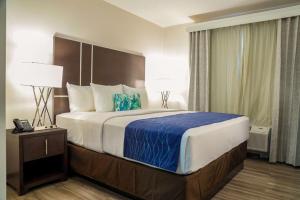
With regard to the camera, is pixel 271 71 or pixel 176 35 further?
pixel 176 35

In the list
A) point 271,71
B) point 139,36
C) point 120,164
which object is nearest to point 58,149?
point 120,164

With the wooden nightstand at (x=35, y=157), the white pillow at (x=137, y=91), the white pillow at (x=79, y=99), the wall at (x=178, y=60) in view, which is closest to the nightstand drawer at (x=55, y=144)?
the wooden nightstand at (x=35, y=157)

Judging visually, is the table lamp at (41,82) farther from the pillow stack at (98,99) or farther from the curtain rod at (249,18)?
the curtain rod at (249,18)

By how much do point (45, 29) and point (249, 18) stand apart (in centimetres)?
323

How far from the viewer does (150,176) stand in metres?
1.93

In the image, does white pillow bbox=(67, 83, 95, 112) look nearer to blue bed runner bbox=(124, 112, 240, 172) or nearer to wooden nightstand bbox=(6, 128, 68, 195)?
wooden nightstand bbox=(6, 128, 68, 195)

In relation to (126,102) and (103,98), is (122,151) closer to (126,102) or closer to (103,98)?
(103,98)

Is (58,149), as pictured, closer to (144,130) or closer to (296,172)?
(144,130)

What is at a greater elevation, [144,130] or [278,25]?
[278,25]

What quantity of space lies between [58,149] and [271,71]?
11.5 ft

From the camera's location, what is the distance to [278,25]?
354 centimetres

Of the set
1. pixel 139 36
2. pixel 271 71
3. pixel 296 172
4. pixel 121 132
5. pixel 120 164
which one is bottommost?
pixel 296 172

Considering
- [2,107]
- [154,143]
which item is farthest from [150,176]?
[2,107]

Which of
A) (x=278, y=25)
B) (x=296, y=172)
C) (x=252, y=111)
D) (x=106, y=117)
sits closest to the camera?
(x=106, y=117)
